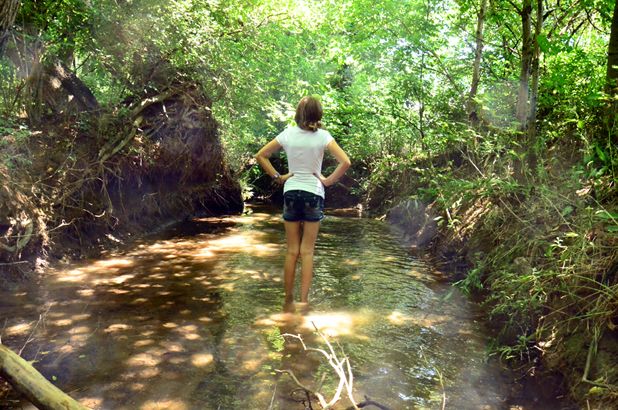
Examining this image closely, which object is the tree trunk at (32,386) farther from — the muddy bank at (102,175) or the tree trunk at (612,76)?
the tree trunk at (612,76)

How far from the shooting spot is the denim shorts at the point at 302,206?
5113mm

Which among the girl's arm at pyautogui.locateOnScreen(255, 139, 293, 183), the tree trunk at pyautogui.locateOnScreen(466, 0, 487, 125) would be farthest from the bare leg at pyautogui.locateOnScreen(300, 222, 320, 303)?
the tree trunk at pyautogui.locateOnScreen(466, 0, 487, 125)

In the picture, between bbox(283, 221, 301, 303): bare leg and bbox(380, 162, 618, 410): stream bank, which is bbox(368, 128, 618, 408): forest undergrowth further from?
bbox(283, 221, 301, 303): bare leg

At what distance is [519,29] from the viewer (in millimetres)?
9750

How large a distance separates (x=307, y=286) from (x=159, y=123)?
6.33m

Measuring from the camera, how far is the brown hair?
4.98 metres

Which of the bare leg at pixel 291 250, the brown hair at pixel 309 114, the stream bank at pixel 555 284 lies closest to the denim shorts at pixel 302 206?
the bare leg at pixel 291 250

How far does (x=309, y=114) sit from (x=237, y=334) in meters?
2.24

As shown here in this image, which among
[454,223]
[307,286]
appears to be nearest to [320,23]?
[454,223]

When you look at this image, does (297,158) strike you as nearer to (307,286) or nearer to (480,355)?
(307,286)

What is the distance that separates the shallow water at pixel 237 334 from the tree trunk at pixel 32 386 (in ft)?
2.70

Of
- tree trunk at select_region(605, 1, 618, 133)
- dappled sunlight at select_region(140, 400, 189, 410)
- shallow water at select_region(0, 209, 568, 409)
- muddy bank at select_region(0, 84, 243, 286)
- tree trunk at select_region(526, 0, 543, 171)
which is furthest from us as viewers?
tree trunk at select_region(526, 0, 543, 171)

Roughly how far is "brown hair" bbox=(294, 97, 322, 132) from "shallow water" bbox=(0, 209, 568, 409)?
6.30ft

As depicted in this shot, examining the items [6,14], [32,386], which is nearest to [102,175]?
[6,14]
